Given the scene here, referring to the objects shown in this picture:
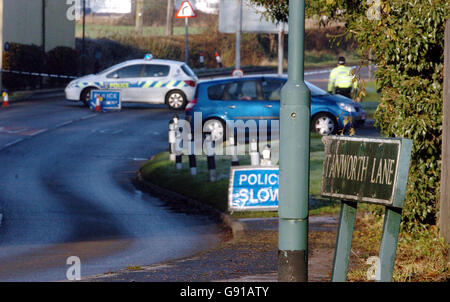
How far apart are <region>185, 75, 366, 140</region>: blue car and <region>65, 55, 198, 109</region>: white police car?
7861 mm

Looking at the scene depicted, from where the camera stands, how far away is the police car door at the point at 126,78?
30.8m

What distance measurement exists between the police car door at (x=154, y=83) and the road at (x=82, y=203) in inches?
87.5

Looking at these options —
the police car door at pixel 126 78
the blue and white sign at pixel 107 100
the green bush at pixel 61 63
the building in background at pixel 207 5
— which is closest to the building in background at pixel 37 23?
the green bush at pixel 61 63

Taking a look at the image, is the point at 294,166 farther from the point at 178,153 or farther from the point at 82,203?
the point at 178,153

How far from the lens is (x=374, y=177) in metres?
6.88

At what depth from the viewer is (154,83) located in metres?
31.0

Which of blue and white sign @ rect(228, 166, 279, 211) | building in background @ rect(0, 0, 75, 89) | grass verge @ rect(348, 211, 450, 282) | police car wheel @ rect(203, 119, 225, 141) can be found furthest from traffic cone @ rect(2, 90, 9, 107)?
grass verge @ rect(348, 211, 450, 282)

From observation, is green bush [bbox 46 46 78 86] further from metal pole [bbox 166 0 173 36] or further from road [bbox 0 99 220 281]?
metal pole [bbox 166 0 173 36]

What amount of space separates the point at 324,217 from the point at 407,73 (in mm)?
3910

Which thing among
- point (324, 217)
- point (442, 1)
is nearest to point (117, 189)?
point (324, 217)

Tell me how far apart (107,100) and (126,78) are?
4.74 feet

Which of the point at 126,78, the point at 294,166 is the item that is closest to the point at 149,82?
the point at 126,78

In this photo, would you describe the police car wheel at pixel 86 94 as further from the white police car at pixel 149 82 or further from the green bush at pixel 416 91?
the green bush at pixel 416 91
